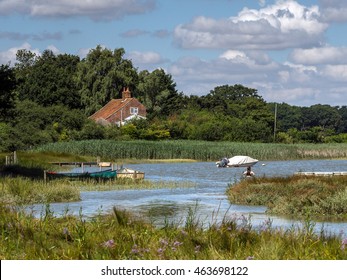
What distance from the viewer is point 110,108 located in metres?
118

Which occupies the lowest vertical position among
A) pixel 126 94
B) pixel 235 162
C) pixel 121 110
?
pixel 235 162

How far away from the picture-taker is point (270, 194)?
33.2 m

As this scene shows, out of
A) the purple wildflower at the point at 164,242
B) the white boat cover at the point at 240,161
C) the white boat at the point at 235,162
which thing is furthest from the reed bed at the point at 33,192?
the white boat cover at the point at 240,161

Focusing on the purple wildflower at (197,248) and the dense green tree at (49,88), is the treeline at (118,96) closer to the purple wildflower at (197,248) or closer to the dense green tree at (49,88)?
the dense green tree at (49,88)

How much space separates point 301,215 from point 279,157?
202ft

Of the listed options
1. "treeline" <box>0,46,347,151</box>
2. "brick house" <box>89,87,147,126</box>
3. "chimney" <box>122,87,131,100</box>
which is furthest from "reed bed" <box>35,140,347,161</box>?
"chimney" <box>122,87,131,100</box>

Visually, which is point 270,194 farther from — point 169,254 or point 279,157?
point 279,157

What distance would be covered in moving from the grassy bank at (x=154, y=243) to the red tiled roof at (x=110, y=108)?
98976 mm

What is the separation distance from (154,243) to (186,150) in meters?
72.1

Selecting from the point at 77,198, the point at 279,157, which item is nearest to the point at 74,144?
the point at 279,157

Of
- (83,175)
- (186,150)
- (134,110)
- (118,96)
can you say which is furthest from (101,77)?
(83,175)

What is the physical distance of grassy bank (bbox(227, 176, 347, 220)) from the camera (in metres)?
28.3

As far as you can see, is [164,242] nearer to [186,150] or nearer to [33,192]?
[33,192]

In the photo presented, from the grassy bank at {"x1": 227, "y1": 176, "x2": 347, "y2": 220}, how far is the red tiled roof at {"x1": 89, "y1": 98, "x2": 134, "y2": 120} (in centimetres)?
7949
